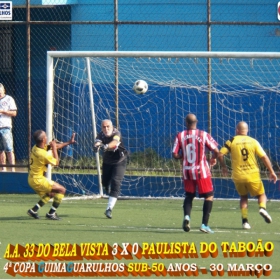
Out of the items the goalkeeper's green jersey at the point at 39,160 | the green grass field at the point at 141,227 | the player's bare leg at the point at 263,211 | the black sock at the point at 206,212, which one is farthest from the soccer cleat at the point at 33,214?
the player's bare leg at the point at 263,211

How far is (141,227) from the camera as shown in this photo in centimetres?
1437

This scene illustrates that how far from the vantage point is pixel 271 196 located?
18.7 m

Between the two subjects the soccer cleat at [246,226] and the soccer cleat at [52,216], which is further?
the soccer cleat at [52,216]

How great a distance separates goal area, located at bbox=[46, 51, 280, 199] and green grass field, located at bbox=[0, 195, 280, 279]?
98 cm

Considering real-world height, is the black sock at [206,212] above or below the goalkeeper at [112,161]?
below

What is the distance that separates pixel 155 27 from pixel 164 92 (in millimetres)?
4124

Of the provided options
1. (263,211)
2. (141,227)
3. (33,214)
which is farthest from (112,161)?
(263,211)

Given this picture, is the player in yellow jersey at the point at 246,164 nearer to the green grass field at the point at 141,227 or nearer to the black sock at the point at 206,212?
the green grass field at the point at 141,227

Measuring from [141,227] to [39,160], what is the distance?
83.4 inches

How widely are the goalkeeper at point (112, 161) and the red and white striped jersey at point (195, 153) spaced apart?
1969 mm

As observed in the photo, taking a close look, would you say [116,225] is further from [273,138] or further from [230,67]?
[230,67]

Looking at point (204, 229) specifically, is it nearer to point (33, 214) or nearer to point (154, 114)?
point (33, 214)

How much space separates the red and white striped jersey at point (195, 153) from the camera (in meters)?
13.7

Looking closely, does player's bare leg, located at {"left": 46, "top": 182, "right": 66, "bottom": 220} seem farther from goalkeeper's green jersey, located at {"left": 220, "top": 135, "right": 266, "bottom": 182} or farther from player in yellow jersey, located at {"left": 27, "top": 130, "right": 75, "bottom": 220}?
goalkeeper's green jersey, located at {"left": 220, "top": 135, "right": 266, "bottom": 182}
